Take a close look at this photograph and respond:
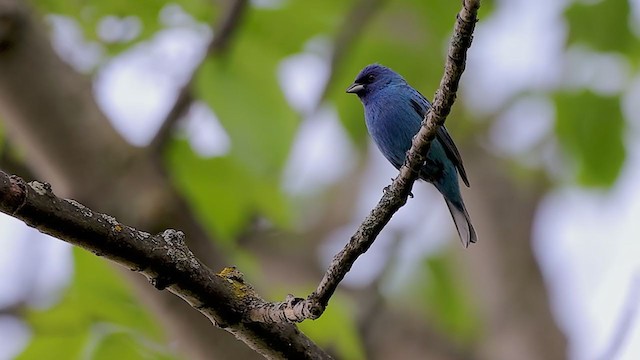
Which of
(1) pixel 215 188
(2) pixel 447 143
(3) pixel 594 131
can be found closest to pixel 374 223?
(2) pixel 447 143

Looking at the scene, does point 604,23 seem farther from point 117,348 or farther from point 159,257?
point 159,257

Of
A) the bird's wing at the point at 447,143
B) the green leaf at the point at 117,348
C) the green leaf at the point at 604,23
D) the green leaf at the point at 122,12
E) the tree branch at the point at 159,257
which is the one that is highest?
the green leaf at the point at 604,23

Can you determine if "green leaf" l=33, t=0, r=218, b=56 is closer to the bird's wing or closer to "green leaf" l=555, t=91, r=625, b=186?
the bird's wing

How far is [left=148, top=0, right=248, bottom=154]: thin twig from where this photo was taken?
4.21 metres

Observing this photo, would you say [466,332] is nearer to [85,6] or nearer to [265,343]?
[85,6]

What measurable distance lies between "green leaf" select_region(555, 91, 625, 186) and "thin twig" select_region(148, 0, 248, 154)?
1.96m

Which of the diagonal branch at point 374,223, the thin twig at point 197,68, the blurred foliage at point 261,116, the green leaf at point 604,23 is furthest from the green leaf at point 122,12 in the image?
the diagonal branch at point 374,223

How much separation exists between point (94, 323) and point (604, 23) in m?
2.84

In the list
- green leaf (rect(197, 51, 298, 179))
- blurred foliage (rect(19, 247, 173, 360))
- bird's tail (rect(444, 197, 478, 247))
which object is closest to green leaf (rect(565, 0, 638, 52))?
bird's tail (rect(444, 197, 478, 247))

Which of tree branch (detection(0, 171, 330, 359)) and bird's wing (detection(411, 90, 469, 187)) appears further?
bird's wing (detection(411, 90, 469, 187))

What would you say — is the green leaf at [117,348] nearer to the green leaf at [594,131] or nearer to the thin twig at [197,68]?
the thin twig at [197,68]

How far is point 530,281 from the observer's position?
826 centimetres

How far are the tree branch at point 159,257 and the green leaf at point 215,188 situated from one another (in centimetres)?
195

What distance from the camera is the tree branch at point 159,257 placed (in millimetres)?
2150
